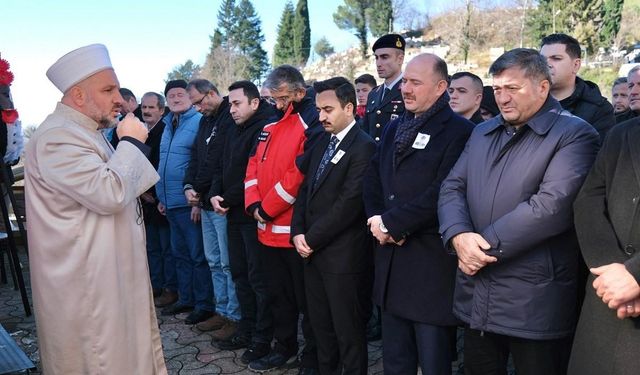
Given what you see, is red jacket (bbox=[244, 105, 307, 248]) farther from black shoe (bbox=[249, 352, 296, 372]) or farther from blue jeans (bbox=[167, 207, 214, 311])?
blue jeans (bbox=[167, 207, 214, 311])

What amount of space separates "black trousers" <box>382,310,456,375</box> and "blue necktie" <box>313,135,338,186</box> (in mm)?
954

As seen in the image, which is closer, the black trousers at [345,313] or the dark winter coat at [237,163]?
the black trousers at [345,313]

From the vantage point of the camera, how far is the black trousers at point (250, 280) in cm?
418

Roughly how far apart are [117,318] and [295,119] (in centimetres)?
185

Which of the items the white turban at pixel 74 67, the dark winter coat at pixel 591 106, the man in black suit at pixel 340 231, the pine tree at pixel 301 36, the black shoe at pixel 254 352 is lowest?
the black shoe at pixel 254 352

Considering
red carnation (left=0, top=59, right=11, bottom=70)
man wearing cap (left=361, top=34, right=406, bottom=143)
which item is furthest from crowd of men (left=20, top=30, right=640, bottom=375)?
red carnation (left=0, top=59, right=11, bottom=70)

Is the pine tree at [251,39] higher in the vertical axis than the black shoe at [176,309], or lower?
higher

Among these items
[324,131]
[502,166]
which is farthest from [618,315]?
[324,131]

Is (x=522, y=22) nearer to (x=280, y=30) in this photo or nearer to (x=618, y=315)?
(x=280, y=30)

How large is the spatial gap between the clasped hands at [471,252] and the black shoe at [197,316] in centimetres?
309

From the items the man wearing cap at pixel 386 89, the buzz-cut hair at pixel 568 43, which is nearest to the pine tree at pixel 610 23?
the man wearing cap at pixel 386 89

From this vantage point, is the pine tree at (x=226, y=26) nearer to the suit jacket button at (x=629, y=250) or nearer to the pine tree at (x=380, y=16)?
the pine tree at (x=380, y=16)

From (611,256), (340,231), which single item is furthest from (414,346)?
(611,256)

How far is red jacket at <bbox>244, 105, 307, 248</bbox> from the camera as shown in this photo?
12.5ft
